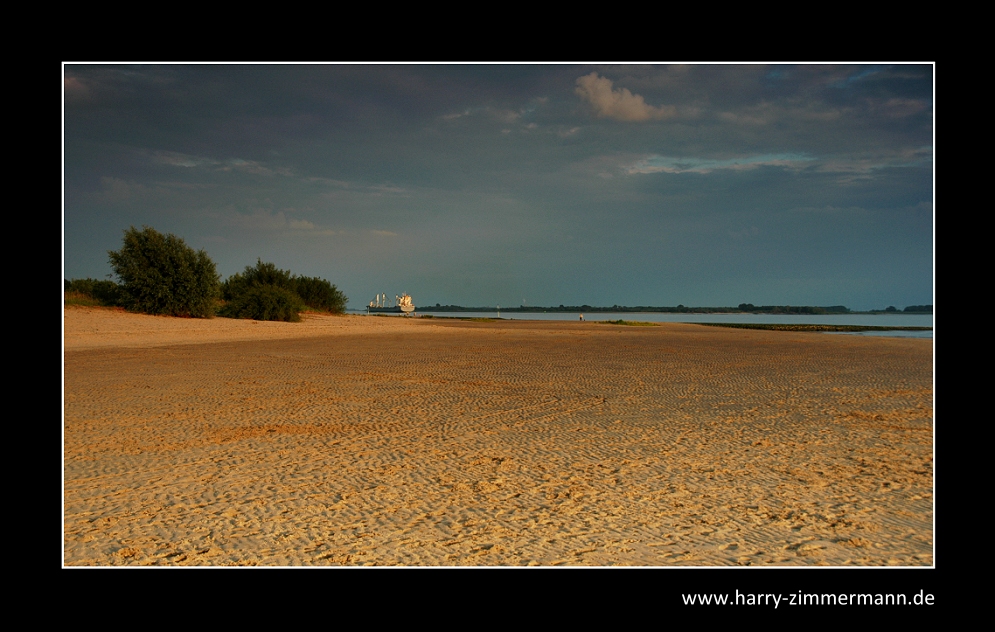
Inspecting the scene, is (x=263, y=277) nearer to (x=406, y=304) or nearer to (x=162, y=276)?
(x=162, y=276)

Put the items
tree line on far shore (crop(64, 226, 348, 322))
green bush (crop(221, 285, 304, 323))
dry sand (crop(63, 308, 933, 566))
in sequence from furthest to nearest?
1. green bush (crop(221, 285, 304, 323))
2. tree line on far shore (crop(64, 226, 348, 322))
3. dry sand (crop(63, 308, 933, 566))

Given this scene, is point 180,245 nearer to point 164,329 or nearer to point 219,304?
point 219,304

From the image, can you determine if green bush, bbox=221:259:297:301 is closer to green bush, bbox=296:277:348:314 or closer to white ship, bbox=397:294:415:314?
green bush, bbox=296:277:348:314

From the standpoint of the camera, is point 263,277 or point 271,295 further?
point 263,277

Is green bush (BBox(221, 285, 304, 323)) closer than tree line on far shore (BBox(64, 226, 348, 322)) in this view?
No

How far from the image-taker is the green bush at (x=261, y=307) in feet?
122

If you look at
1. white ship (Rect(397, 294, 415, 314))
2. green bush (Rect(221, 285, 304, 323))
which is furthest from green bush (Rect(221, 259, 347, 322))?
white ship (Rect(397, 294, 415, 314))

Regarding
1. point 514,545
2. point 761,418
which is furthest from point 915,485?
point 514,545

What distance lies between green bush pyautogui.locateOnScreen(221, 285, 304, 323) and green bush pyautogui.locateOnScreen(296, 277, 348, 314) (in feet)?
60.2

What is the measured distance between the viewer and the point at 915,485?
5152 mm

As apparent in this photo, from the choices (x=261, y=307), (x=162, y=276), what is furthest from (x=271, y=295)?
(x=162, y=276)

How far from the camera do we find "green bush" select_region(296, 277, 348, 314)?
5744 cm

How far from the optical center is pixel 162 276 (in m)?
30.9

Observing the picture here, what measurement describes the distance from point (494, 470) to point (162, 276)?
30502mm
